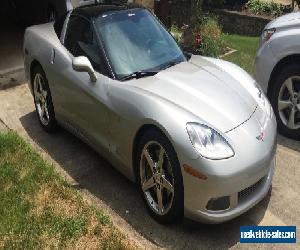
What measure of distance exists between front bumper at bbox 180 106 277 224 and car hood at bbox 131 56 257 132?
0.56ft

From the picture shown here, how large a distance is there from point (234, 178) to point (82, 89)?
6.69 ft

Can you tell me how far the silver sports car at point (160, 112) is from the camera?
4.04 m

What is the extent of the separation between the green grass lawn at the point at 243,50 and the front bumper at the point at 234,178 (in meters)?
4.08

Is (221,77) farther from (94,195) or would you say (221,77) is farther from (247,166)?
(94,195)

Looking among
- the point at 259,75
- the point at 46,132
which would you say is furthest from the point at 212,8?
the point at 46,132

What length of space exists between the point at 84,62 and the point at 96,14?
828 millimetres

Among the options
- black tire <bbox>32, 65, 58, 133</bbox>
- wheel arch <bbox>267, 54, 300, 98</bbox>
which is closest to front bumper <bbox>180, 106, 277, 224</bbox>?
wheel arch <bbox>267, 54, 300, 98</bbox>

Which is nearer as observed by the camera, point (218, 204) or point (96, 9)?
point (218, 204)

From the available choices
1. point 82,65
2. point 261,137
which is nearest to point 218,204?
point 261,137

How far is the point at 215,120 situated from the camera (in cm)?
424

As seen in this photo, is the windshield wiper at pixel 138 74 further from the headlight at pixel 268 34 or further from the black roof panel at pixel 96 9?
the headlight at pixel 268 34

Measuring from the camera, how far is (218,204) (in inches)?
161

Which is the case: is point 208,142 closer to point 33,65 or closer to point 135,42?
point 135,42

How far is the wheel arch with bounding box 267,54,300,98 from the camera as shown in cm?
603
